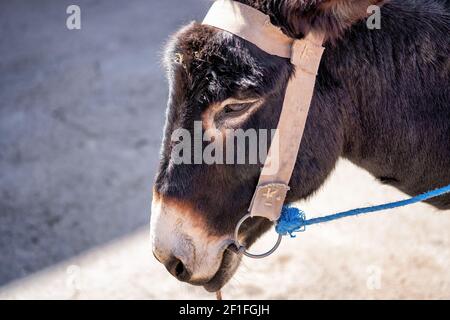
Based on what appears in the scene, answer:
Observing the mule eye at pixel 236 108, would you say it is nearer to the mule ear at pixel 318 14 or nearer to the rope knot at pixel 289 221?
the mule ear at pixel 318 14

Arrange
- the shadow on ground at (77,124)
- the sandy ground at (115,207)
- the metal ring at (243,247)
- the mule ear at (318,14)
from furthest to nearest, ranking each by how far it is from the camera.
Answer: the shadow on ground at (77,124)
the sandy ground at (115,207)
the metal ring at (243,247)
the mule ear at (318,14)

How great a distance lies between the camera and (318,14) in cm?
183

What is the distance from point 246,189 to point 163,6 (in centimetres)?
535

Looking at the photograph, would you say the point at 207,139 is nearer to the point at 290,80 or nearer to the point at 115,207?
the point at 290,80

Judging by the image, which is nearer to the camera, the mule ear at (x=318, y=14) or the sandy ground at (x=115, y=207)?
the mule ear at (x=318, y=14)

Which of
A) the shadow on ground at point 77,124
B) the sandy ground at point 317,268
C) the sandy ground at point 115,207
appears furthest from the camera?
the shadow on ground at point 77,124

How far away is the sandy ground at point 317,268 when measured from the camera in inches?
133

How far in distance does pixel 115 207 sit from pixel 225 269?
2.35 m

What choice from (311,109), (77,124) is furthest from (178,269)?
(77,124)

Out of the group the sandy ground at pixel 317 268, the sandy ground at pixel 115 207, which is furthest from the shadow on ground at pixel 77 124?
the sandy ground at pixel 317 268

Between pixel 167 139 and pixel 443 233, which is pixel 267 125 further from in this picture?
pixel 443 233

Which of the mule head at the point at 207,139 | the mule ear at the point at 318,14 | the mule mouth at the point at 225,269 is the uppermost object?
the mule ear at the point at 318,14

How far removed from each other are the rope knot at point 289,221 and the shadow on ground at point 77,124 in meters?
2.22
